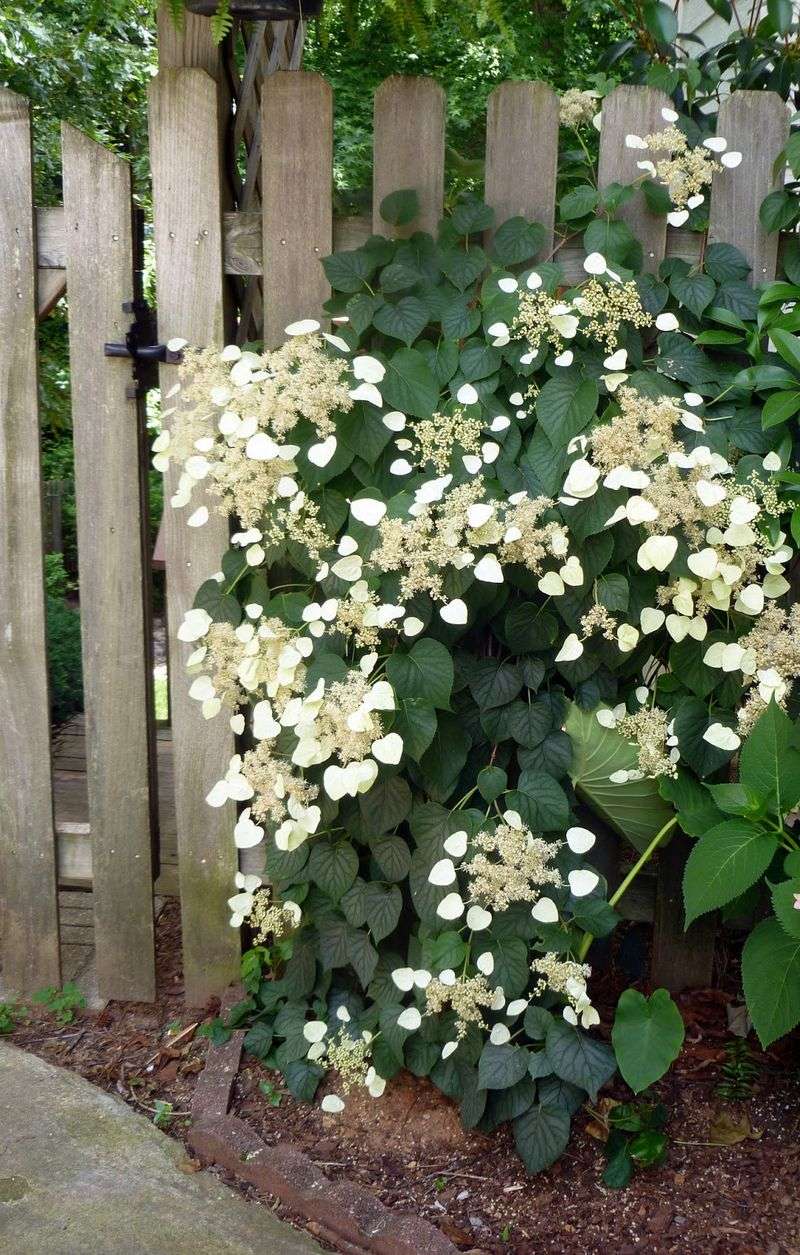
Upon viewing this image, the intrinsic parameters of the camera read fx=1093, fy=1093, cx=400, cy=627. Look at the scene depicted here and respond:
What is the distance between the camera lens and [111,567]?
2.49 m

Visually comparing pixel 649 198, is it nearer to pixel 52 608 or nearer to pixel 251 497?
pixel 251 497

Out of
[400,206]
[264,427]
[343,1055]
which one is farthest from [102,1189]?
[400,206]

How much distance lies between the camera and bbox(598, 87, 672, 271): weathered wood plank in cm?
222

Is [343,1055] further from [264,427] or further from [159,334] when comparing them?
[159,334]

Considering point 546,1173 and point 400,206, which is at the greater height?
point 400,206

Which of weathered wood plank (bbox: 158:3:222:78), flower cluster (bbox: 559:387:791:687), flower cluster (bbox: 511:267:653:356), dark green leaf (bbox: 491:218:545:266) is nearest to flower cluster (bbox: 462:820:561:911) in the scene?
flower cluster (bbox: 559:387:791:687)

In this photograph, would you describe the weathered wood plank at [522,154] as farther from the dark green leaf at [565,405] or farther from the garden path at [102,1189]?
the garden path at [102,1189]

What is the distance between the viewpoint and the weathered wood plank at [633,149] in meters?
2.22

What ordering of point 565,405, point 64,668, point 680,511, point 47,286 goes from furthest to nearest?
point 64,668, point 47,286, point 565,405, point 680,511

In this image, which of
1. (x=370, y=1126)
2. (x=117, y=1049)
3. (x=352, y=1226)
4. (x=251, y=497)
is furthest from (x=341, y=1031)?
(x=251, y=497)

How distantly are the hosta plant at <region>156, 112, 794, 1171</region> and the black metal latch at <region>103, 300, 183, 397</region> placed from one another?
7.1 inches

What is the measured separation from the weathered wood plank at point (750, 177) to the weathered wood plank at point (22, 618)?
4.83 feet

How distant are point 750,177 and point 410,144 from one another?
70cm

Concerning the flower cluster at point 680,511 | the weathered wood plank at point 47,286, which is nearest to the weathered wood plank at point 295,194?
the weathered wood plank at point 47,286
